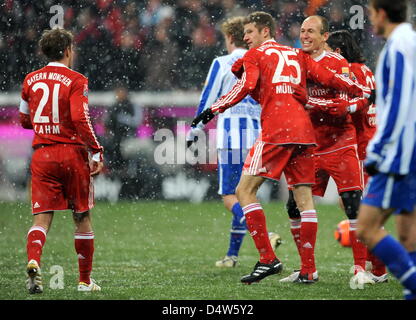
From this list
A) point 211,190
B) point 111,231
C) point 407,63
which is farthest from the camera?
point 211,190

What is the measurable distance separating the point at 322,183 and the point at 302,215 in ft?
1.75

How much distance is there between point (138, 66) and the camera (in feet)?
51.8

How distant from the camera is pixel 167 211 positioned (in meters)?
13.4

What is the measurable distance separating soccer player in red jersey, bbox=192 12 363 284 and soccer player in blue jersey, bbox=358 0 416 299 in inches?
74.7

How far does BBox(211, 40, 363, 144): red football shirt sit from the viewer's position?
623cm

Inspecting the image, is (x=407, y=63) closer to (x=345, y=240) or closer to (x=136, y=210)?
(x=345, y=240)

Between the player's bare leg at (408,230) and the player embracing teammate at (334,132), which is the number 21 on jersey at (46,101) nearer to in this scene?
the player embracing teammate at (334,132)

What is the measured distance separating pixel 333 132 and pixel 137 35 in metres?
9.62

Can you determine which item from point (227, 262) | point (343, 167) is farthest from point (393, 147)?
point (227, 262)

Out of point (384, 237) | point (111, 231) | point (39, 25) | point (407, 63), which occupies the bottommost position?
point (111, 231)

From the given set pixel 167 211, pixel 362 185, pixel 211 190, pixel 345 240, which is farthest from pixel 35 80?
pixel 211 190

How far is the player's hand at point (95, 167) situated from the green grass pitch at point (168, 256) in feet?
2.75

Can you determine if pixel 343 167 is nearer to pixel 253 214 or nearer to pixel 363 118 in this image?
pixel 363 118

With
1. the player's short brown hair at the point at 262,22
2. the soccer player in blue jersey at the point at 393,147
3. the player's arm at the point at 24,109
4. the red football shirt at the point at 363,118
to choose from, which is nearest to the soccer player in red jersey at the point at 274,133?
the player's short brown hair at the point at 262,22
